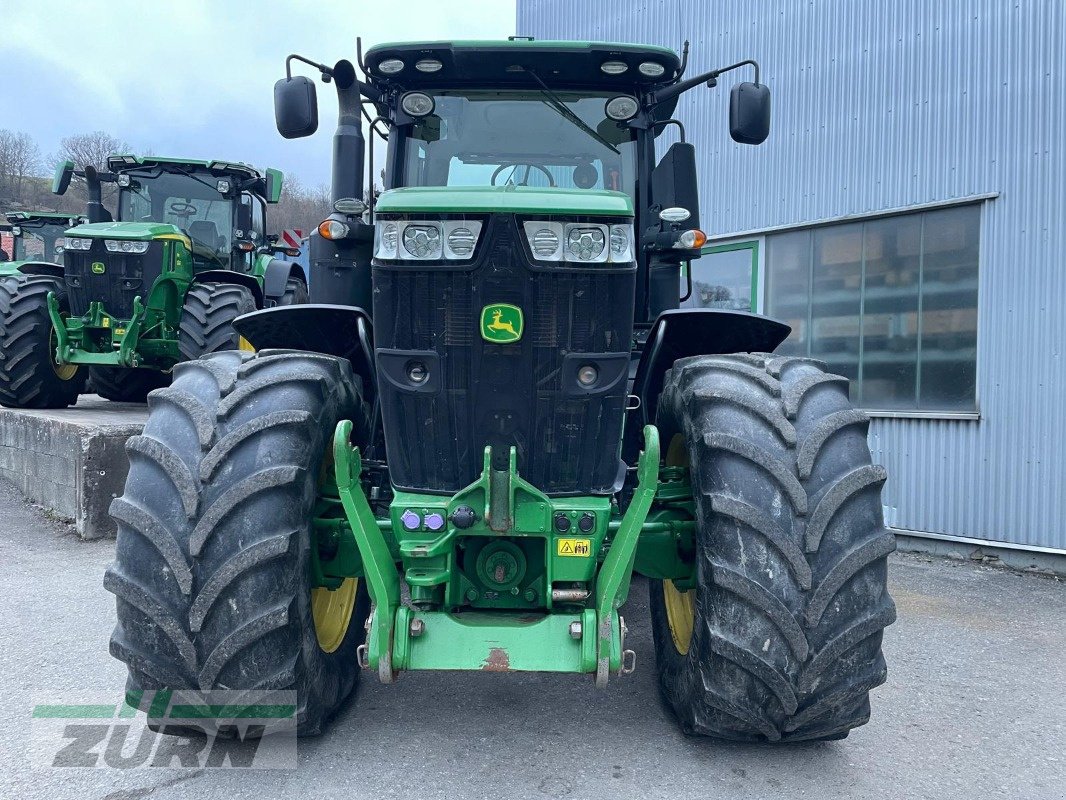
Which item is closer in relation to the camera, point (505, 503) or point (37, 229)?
point (505, 503)

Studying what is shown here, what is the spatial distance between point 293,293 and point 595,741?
9727mm

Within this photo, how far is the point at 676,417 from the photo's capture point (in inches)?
122

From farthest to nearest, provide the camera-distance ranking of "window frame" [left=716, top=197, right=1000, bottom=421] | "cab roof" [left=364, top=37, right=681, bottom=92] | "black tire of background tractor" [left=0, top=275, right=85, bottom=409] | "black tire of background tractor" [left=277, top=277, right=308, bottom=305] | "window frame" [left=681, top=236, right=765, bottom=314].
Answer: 1. "black tire of background tractor" [left=277, top=277, right=308, bottom=305]
2. "black tire of background tractor" [left=0, top=275, right=85, bottom=409]
3. "window frame" [left=681, top=236, right=765, bottom=314]
4. "window frame" [left=716, top=197, right=1000, bottom=421]
5. "cab roof" [left=364, top=37, right=681, bottom=92]

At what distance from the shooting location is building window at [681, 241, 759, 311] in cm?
823

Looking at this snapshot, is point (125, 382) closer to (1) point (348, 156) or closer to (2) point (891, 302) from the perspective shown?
(1) point (348, 156)

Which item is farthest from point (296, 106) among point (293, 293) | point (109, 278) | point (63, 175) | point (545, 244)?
point (293, 293)

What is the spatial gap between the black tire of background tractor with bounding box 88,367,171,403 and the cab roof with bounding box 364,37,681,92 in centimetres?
737

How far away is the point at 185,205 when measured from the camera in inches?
410

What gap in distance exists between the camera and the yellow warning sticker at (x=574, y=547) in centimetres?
274

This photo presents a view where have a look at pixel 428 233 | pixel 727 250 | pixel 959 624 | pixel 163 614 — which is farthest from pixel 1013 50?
pixel 163 614

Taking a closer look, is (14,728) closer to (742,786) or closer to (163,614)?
(163,614)

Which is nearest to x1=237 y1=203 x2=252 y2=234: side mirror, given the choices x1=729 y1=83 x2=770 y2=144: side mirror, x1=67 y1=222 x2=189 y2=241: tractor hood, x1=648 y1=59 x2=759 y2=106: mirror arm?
x1=67 y1=222 x2=189 y2=241: tractor hood

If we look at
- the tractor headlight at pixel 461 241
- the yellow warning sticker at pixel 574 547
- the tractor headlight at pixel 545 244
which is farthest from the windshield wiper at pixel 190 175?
the yellow warning sticker at pixel 574 547

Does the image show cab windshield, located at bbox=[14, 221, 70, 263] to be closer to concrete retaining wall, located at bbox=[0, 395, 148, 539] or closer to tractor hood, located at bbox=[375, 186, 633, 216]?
concrete retaining wall, located at bbox=[0, 395, 148, 539]
